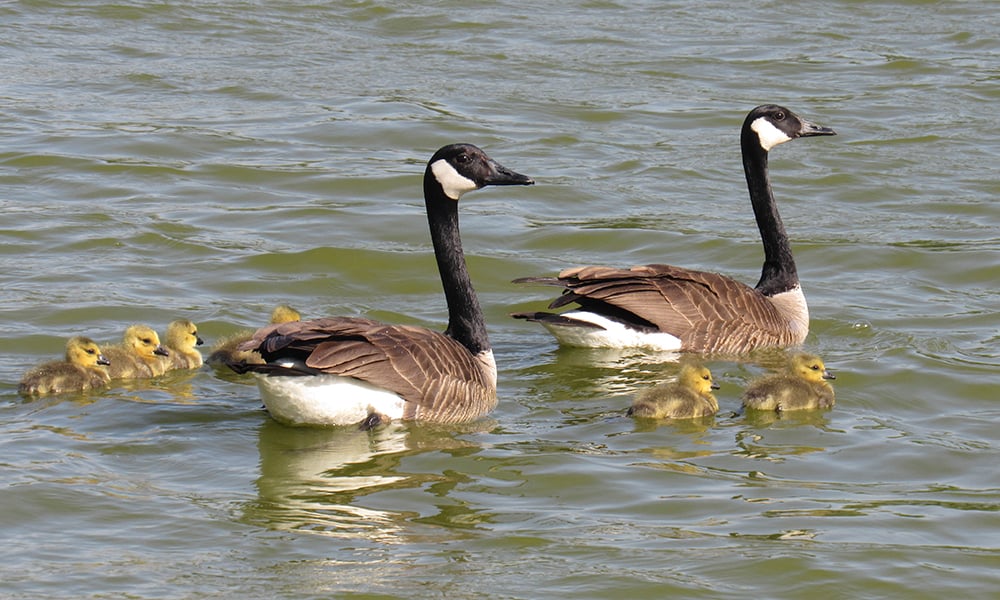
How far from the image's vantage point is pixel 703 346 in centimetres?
1079

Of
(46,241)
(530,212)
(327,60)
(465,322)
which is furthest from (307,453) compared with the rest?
(327,60)

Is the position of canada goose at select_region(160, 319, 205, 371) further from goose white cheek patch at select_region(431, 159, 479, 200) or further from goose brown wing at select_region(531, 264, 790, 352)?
goose brown wing at select_region(531, 264, 790, 352)

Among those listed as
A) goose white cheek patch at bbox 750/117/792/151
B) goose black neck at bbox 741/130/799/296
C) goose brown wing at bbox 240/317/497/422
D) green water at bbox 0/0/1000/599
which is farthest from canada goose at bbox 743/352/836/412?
goose white cheek patch at bbox 750/117/792/151

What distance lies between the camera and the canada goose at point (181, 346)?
983cm

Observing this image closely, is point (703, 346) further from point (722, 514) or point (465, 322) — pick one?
point (722, 514)

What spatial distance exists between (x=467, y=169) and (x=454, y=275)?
712 mm

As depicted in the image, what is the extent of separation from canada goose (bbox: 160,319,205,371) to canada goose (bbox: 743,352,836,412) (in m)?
3.43

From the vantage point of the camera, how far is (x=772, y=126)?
39.1 ft

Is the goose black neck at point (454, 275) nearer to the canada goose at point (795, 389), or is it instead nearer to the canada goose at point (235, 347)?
the canada goose at point (235, 347)

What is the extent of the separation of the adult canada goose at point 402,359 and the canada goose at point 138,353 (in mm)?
1369

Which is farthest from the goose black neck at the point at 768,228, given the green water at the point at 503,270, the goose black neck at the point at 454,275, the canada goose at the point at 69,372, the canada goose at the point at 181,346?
the canada goose at the point at 69,372

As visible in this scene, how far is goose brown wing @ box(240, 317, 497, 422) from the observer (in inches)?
323

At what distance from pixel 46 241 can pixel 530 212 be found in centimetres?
421

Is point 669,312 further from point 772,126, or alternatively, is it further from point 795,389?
point 772,126
